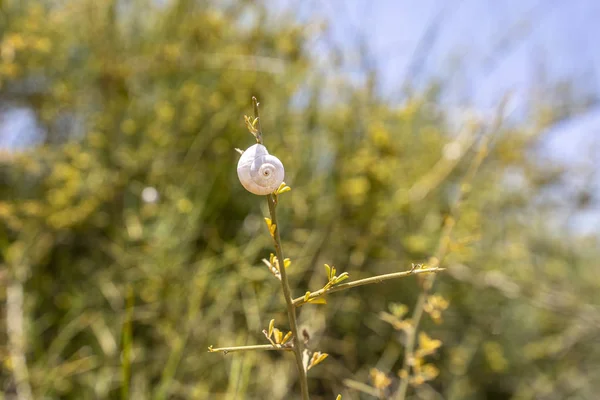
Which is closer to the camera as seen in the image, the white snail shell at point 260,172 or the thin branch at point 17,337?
the white snail shell at point 260,172

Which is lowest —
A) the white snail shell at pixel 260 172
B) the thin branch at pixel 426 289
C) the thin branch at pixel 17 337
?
the thin branch at pixel 17 337

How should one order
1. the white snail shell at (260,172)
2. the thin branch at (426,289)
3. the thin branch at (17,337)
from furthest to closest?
the thin branch at (17,337)
the thin branch at (426,289)
the white snail shell at (260,172)

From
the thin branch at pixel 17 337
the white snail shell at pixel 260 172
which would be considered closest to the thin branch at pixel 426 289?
the white snail shell at pixel 260 172

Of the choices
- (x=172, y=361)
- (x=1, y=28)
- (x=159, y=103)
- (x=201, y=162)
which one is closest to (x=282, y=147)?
(x=201, y=162)

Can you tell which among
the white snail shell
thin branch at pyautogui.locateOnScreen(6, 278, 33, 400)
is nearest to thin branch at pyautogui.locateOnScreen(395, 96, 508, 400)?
the white snail shell

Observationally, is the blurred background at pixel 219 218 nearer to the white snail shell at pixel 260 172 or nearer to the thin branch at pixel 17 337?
the thin branch at pixel 17 337

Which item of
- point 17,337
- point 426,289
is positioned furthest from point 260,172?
point 17,337

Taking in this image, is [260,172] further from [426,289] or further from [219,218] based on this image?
[219,218]

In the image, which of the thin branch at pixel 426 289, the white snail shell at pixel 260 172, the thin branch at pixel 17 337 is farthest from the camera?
the thin branch at pixel 17 337
